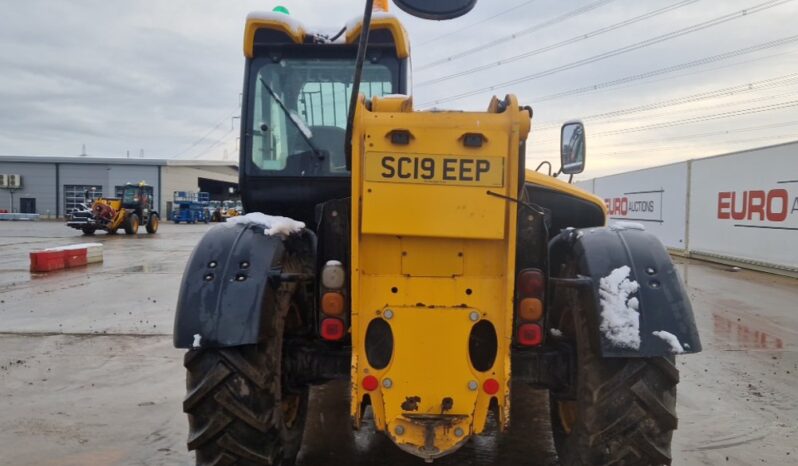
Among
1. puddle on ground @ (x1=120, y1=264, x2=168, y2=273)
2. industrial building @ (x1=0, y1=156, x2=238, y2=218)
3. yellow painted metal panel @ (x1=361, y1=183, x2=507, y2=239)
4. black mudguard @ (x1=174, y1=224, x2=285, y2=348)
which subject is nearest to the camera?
yellow painted metal panel @ (x1=361, y1=183, x2=507, y2=239)

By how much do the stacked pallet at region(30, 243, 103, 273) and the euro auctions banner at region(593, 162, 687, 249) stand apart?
51.5 ft

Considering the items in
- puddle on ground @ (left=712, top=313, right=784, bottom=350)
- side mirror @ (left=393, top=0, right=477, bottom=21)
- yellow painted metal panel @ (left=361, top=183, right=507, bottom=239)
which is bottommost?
puddle on ground @ (left=712, top=313, right=784, bottom=350)

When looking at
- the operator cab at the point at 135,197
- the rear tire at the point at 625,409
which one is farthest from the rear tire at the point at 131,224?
the rear tire at the point at 625,409

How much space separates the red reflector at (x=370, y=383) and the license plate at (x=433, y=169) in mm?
869

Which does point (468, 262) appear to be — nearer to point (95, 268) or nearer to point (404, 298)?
point (404, 298)

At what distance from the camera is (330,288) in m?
2.78

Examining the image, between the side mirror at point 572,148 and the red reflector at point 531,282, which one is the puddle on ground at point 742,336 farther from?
the red reflector at point 531,282

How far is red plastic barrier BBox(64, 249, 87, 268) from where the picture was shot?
48.6ft

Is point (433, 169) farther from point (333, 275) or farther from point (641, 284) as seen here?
point (641, 284)

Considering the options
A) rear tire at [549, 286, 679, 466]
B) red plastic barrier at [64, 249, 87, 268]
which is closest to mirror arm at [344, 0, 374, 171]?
rear tire at [549, 286, 679, 466]

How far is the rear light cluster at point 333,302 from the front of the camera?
9.04ft

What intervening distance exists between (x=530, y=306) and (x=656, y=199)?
19.9m

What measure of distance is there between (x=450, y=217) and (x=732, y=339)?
630cm

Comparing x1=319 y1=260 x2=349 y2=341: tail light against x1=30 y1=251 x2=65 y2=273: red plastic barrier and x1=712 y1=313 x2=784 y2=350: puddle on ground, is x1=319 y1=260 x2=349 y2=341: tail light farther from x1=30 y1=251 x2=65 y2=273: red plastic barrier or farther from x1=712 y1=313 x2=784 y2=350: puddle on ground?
x1=30 y1=251 x2=65 y2=273: red plastic barrier
